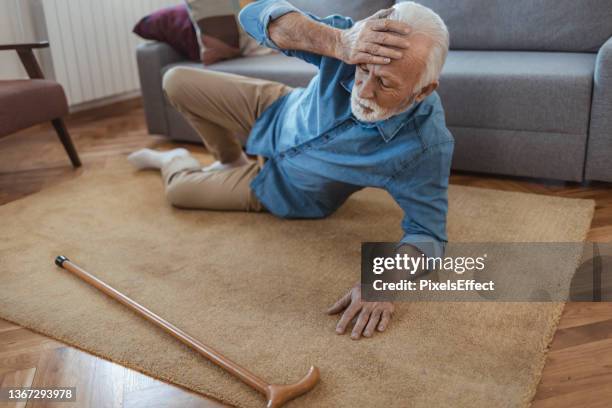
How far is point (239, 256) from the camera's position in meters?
1.83

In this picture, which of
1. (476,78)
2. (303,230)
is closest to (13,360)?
(303,230)

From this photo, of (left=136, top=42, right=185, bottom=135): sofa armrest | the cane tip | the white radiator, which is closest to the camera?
the cane tip

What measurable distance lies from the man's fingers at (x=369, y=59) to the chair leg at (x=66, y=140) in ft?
5.73

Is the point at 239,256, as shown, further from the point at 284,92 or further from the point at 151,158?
the point at 151,158

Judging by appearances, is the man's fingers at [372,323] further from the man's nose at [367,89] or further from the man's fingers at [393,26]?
the man's fingers at [393,26]

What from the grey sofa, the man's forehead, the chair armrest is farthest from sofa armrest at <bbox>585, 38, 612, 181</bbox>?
the chair armrest

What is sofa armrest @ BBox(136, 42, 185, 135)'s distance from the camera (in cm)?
293

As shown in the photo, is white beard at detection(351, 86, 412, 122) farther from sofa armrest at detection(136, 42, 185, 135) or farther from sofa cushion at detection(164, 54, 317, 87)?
sofa armrest at detection(136, 42, 185, 135)

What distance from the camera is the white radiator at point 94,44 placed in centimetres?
327

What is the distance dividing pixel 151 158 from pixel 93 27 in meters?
1.33

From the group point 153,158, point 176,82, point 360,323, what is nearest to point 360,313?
point 360,323

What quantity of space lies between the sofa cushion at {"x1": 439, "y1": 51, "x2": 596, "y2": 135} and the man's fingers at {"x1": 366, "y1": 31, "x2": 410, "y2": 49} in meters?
1.04

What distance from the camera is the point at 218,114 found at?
2123 mm

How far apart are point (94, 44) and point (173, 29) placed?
29.9 inches
